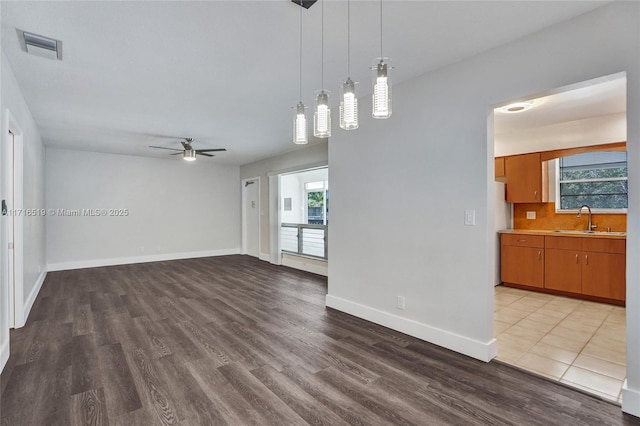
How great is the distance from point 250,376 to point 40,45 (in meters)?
3.02

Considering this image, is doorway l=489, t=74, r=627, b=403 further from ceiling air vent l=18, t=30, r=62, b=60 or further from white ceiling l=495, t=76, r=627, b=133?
ceiling air vent l=18, t=30, r=62, b=60

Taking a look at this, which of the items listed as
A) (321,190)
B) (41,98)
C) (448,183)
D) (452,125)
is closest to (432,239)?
(448,183)

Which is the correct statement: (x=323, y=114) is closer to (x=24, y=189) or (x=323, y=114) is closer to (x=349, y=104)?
(x=349, y=104)

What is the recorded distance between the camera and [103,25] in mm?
2164

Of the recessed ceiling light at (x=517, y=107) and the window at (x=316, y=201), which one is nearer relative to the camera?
the recessed ceiling light at (x=517, y=107)

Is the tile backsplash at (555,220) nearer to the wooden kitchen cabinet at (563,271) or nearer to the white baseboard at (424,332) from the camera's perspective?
the wooden kitchen cabinet at (563,271)

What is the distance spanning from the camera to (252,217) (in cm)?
838

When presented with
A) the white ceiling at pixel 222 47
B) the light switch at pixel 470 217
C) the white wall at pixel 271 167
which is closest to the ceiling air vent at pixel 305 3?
the white ceiling at pixel 222 47

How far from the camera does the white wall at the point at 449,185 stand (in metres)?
1.96

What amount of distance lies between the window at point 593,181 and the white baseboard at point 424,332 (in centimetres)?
359

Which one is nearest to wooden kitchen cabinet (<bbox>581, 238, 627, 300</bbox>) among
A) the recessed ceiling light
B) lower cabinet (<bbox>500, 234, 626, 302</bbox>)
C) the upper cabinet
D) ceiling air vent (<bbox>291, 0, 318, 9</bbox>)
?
lower cabinet (<bbox>500, 234, 626, 302</bbox>)

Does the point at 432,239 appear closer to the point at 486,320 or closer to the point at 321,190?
the point at 486,320

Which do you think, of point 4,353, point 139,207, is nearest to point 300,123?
point 4,353

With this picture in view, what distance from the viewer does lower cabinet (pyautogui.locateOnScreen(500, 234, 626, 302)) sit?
13.3 feet
